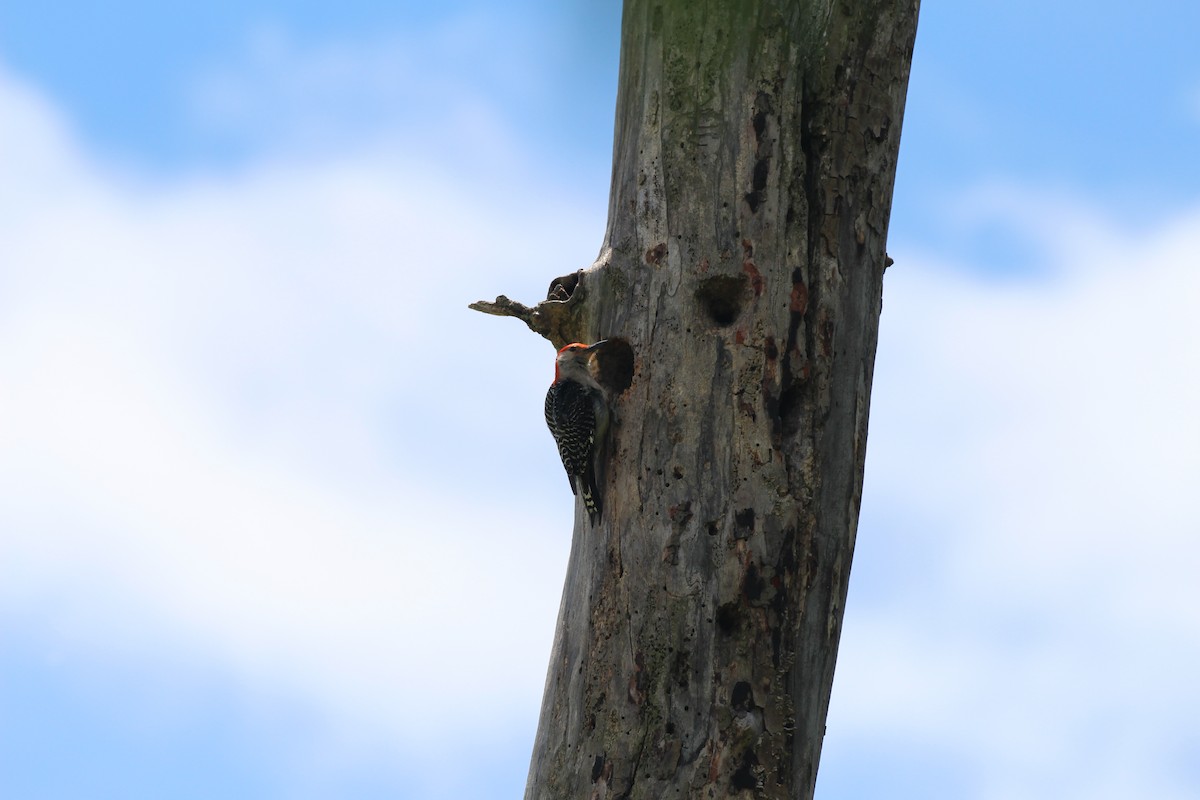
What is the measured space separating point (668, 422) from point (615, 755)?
124 cm

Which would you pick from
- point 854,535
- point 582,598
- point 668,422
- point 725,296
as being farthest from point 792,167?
point 582,598

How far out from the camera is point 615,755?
5402 mm

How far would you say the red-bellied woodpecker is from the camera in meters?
5.83

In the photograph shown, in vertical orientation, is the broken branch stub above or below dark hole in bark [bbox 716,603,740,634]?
above

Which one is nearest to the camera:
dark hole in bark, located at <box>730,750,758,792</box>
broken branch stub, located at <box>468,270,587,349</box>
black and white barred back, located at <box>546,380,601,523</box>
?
dark hole in bark, located at <box>730,750,758,792</box>

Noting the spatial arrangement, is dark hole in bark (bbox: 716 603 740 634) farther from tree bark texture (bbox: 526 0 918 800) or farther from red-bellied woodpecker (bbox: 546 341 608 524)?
red-bellied woodpecker (bbox: 546 341 608 524)

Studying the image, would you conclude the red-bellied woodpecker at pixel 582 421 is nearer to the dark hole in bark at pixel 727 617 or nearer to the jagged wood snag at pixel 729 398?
the jagged wood snag at pixel 729 398

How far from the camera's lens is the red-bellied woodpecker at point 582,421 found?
5.83 metres

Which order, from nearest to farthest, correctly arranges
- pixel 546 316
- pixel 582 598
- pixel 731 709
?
pixel 731 709
pixel 582 598
pixel 546 316

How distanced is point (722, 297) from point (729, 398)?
42cm

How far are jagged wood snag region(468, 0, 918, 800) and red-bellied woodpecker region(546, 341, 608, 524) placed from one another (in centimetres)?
11

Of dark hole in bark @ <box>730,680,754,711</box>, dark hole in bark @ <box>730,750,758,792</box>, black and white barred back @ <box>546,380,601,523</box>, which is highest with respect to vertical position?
black and white barred back @ <box>546,380,601,523</box>

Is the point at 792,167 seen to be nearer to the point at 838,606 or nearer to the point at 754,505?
the point at 754,505

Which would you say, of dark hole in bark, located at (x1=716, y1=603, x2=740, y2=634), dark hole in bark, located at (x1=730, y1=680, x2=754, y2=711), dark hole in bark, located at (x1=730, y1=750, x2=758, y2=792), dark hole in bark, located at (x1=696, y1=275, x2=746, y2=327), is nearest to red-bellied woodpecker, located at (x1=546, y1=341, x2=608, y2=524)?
dark hole in bark, located at (x1=696, y1=275, x2=746, y2=327)
